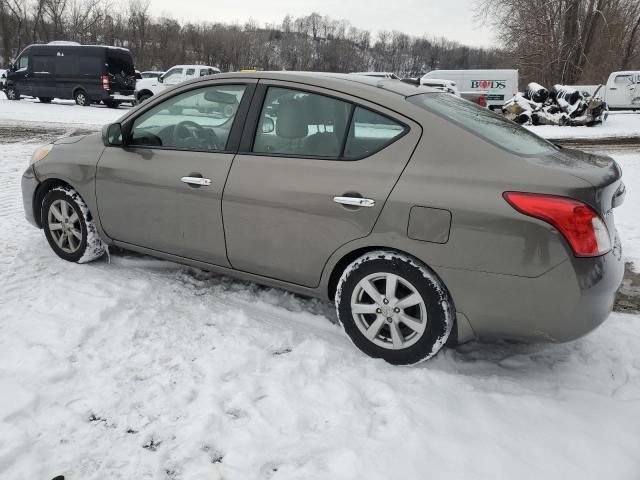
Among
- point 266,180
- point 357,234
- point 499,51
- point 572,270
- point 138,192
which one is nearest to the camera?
point 572,270

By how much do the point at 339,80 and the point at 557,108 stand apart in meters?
19.2

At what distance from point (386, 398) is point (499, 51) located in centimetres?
4617

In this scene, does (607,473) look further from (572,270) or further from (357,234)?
(357,234)

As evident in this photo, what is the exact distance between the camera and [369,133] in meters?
2.90

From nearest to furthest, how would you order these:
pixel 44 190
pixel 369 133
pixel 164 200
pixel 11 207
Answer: pixel 369 133
pixel 164 200
pixel 44 190
pixel 11 207

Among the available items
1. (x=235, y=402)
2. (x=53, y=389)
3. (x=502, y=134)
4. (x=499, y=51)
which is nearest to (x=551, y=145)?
(x=502, y=134)

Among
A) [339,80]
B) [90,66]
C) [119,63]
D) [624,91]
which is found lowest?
[339,80]

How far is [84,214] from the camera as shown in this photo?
3.99 m

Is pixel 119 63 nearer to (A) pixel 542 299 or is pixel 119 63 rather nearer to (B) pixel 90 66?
(B) pixel 90 66

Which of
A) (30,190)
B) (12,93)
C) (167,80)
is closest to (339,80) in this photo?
(30,190)

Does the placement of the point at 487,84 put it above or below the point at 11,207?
above

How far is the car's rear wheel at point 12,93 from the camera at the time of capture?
23047 mm

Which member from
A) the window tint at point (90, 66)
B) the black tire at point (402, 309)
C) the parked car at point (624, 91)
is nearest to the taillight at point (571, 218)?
the black tire at point (402, 309)

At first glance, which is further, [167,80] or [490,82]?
[490,82]
